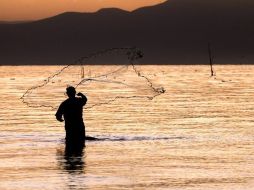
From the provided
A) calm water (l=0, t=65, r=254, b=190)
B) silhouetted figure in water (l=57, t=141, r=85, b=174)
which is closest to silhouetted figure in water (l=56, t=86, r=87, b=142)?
silhouetted figure in water (l=57, t=141, r=85, b=174)

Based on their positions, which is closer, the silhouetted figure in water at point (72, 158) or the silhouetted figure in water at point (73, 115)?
the silhouetted figure in water at point (72, 158)

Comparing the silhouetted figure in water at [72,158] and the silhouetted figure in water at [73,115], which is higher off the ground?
the silhouetted figure in water at [73,115]

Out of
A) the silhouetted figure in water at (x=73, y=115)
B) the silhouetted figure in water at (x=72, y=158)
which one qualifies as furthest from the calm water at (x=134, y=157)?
the silhouetted figure in water at (x=73, y=115)

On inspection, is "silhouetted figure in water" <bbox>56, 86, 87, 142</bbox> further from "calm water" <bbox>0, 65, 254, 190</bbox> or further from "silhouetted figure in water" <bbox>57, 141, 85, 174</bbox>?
"calm water" <bbox>0, 65, 254, 190</bbox>

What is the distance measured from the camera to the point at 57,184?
81.0 feet

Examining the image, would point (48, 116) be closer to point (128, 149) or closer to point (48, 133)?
point (48, 133)

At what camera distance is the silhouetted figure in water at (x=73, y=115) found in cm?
3247

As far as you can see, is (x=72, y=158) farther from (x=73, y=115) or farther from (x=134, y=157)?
(x=73, y=115)

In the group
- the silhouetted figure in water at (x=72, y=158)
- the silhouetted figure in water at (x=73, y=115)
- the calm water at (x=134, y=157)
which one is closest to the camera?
the calm water at (x=134, y=157)

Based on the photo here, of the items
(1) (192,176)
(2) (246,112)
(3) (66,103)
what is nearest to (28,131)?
(3) (66,103)

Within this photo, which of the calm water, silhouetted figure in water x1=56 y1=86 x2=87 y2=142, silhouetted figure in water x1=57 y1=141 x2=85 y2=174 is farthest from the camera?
silhouetted figure in water x1=56 y1=86 x2=87 y2=142

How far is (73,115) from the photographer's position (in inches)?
1299

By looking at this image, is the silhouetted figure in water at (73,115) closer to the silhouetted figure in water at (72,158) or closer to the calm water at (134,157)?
the silhouetted figure in water at (72,158)

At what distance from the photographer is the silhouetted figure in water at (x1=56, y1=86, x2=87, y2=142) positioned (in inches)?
1278
